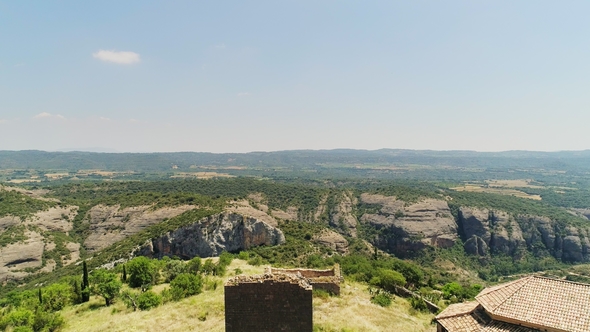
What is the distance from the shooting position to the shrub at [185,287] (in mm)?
29781

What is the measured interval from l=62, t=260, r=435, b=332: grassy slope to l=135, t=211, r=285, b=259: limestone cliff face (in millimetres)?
33525

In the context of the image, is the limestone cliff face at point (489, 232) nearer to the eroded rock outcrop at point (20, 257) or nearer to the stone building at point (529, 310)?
the stone building at point (529, 310)

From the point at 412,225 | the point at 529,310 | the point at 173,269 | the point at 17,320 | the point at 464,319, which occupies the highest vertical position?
the point at 529,310

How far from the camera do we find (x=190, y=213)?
73.5 metres

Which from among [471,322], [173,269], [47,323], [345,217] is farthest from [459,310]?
[345,217]

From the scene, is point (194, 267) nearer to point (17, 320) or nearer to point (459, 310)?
point (17, 320)

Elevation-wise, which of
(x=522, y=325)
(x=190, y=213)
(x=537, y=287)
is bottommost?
(x=190, y=213)

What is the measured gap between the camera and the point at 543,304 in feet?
58.1

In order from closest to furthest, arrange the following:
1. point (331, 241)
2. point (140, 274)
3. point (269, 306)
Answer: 1. point (269, 306)
2. point (140, 274)
3. point (331, 241)

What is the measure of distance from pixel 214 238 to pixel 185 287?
1485 inches

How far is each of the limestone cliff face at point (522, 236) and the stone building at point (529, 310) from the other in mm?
96437

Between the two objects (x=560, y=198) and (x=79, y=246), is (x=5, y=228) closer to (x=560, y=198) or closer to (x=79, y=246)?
(x=79, y=246)

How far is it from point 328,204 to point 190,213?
6364 cm

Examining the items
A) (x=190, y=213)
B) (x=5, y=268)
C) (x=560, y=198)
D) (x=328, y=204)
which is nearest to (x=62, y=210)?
(x=5, y=268)
